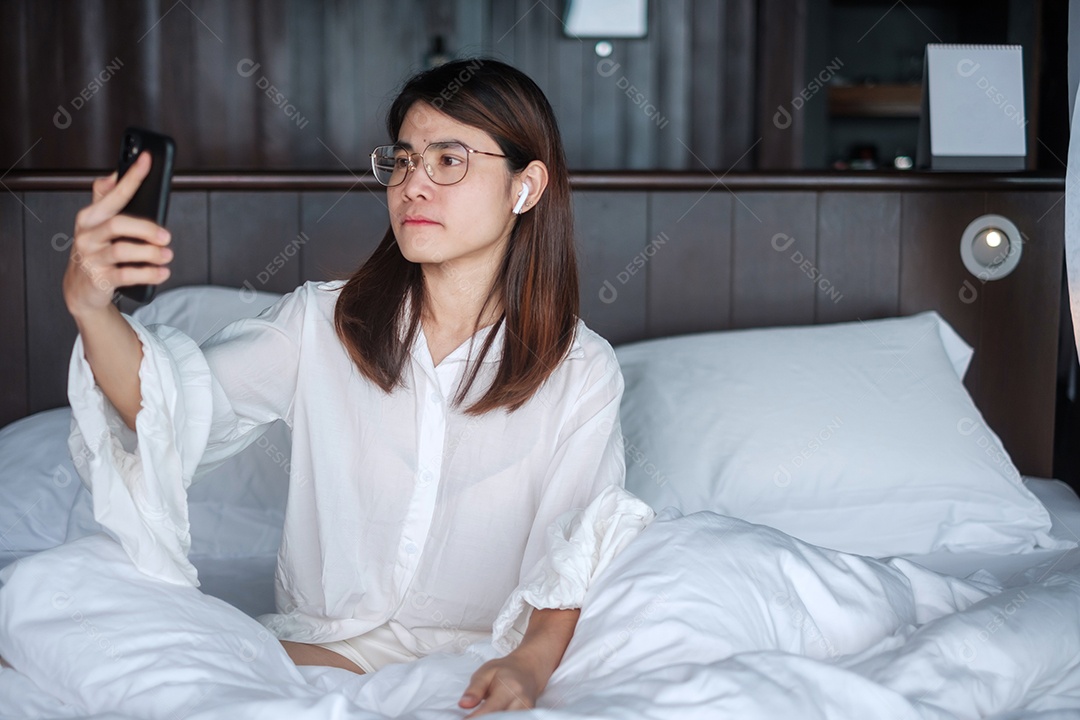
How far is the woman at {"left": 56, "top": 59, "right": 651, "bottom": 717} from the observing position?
1.25m

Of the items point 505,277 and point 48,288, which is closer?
point 505,277

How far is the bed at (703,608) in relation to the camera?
2.83 ft

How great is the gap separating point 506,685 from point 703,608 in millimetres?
191

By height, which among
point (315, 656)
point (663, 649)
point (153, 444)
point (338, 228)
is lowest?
point (315, 656)

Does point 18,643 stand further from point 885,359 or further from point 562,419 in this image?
point 885,359

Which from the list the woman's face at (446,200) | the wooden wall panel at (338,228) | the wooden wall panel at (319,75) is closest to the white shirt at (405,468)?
the woman's face at (446,200)

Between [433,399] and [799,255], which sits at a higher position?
[799,255]

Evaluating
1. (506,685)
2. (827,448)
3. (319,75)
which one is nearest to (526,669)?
(506,685)

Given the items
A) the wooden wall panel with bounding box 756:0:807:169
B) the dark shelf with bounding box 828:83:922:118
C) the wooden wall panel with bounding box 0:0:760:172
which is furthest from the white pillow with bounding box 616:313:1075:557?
the dark shelf with bounding box 828:83:922:118

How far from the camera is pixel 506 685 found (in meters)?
0.94

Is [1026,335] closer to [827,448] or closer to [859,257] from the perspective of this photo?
[859,257]

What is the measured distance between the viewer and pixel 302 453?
1.31 meters

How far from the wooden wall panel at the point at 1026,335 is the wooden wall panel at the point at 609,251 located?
71 centimetres

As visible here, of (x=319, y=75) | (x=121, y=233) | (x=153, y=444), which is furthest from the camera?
(x=319, y=75)
